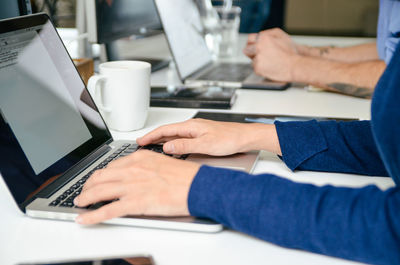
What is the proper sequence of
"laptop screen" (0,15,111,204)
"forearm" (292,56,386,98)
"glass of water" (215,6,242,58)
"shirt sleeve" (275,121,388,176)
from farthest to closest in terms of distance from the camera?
"glass of water" (215,6,242,58) → "forearm" (292,56,386,98) → "shirt sleeve" (275,121,388,176) → "laptop screen" (0,15,111,204)

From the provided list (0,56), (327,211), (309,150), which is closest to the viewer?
(327,211)

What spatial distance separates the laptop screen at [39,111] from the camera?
59 centimetres

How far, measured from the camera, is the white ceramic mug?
0.87 metres

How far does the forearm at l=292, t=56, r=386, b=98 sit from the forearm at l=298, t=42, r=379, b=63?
266 millimetres

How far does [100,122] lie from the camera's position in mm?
795

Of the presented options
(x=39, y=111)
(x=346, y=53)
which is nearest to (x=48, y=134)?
(x=39, y=111)

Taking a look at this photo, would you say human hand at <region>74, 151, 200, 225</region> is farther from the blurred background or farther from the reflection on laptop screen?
the blurred background

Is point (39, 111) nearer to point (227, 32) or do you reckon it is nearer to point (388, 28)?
point (388, 28)

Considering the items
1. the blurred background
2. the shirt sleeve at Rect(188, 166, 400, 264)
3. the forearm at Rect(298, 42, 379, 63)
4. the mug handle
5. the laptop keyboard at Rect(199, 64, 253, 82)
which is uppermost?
the mug handle

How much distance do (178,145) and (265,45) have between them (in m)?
0.73

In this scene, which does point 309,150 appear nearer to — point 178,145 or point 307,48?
point 178,145

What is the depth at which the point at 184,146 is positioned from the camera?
741 millimetres

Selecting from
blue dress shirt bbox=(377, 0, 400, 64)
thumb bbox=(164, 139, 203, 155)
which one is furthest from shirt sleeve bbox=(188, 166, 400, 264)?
blue dress shirt bbox=(377, 0, 400, 64)

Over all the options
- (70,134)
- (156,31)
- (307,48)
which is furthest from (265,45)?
(70,134)
